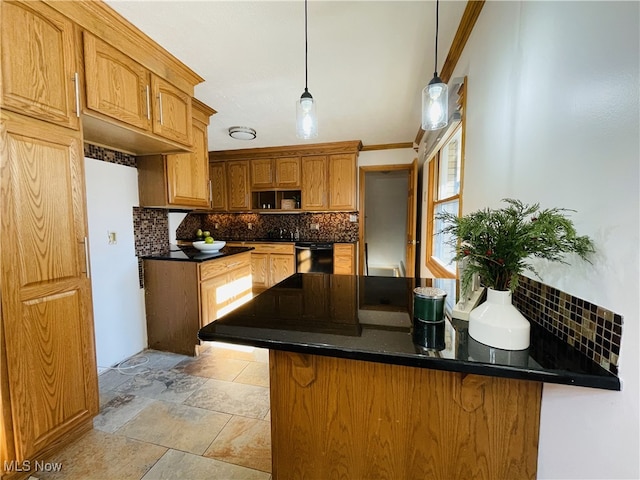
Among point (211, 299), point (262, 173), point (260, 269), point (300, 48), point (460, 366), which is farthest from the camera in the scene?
point (262, 173)

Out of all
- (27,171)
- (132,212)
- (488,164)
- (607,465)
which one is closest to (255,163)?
(132,212)

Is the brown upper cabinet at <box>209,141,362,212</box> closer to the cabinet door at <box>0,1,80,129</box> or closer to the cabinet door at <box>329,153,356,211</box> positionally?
the cabinet door at <box>329,153,356,211</box>

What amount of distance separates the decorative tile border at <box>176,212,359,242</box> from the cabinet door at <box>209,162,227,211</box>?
0.37m

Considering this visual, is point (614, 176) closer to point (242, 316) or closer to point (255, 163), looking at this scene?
point (242, 316)

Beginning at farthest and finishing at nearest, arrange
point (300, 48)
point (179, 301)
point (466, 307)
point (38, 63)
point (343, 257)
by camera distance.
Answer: point (343, 257) < point (179, 301) < point (300, 48) < point (38, 63) < point (466, 307)

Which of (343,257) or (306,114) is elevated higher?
(306,114)

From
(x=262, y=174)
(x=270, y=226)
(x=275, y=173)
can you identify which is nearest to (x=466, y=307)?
(x=275, y=173)

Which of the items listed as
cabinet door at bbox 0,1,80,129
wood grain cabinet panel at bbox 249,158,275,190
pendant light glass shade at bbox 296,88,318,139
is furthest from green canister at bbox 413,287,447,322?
wood grain cabinet panel at bbox 249,158,275,190

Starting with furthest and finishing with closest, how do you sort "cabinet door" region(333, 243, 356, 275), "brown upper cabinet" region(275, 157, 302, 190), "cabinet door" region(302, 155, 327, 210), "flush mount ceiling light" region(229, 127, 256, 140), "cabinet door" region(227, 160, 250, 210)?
1. "cabinet door" region(227, 160, 250, 210)
2. "brown upper cabinet" region(275, 157, 302, 190)
3. "cabinet door" region(302, 155, 327, 210)
4. "cabinet door" region(333, 243, 356, 275)
5. "flush mount ceiling light" region(229, 127, 256, 140)

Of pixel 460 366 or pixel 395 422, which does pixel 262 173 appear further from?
pixel 460 366

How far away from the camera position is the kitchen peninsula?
806mm

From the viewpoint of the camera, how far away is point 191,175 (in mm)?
2678

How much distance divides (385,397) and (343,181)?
355 centimetres

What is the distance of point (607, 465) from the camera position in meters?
0.63
